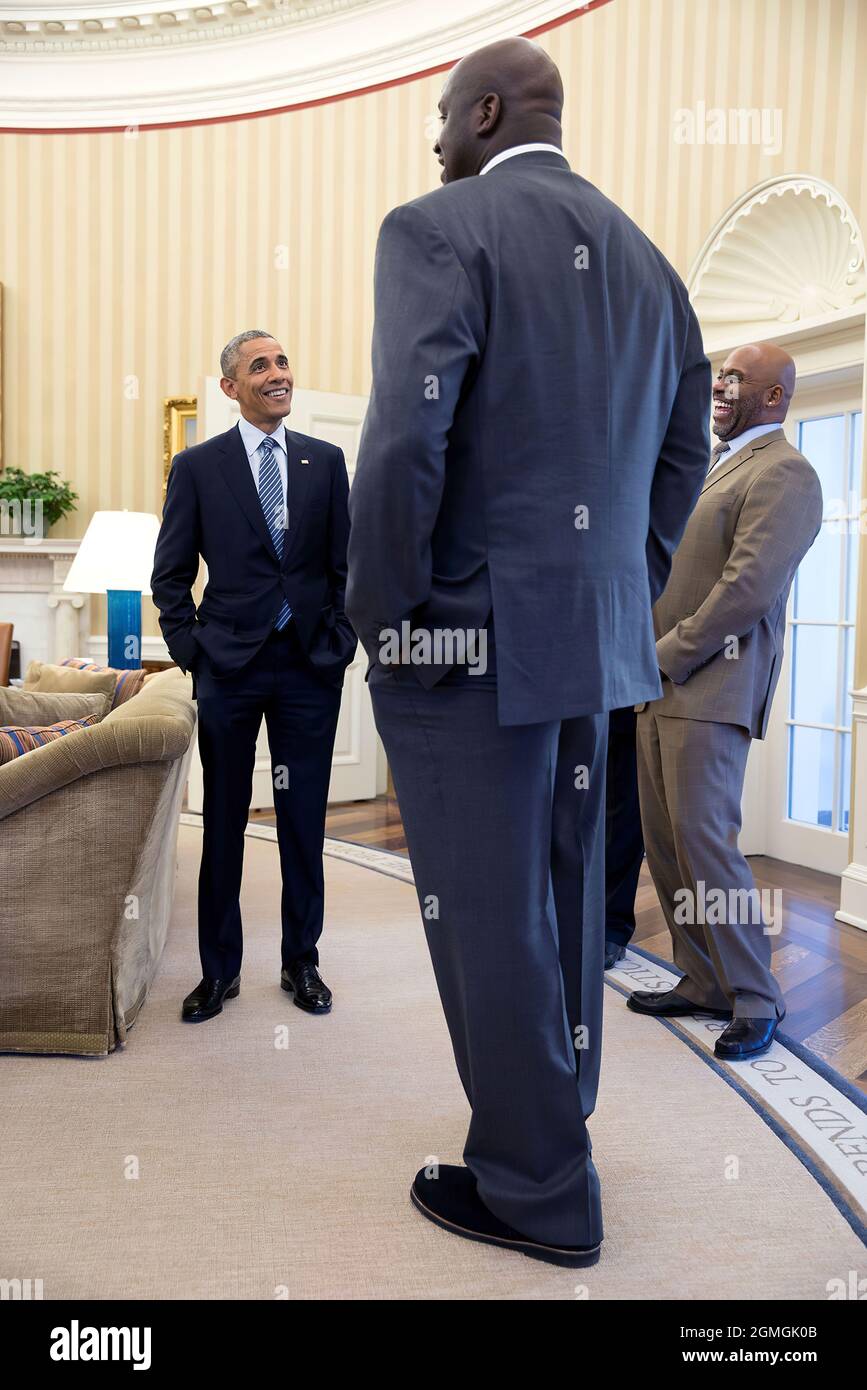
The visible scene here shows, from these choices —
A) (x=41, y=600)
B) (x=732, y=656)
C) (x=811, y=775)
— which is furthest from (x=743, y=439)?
(x=41, y=600)

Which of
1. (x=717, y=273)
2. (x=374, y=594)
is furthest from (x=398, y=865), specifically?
(x=374, y=594)

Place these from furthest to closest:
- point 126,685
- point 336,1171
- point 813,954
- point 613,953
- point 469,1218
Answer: point 126,685, point 813,954, point 613,953, point 336,1171, point 469,1218

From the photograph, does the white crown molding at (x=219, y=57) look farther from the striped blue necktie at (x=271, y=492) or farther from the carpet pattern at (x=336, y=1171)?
the carpet pattern at (x=336, y=1171)

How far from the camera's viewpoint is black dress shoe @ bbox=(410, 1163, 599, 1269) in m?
1.69

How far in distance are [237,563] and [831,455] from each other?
9.19 feet

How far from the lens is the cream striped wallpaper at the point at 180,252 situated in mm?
6418

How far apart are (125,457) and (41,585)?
3.19 feet

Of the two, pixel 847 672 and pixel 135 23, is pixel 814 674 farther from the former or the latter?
pixel 135 23

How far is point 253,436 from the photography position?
2.87 metres

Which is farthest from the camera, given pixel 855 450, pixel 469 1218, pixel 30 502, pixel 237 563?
pixel 30 502

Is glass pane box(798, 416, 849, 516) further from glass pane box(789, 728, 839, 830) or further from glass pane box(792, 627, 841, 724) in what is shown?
glass pane box(789, 728, 839, 830)

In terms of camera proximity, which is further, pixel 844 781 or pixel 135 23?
pixel 135 23

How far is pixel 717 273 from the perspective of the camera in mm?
4715

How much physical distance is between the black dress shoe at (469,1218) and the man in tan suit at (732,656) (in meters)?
0.93
